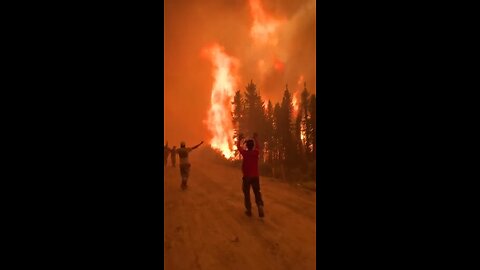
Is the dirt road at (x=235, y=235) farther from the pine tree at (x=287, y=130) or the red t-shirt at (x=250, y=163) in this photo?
the pine tree at (x=287, y=130)

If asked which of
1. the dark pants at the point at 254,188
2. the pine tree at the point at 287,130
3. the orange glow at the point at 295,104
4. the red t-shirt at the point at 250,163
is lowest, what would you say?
the dark pants at the point at 254,188

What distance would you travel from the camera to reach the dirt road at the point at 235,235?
5.88 metres

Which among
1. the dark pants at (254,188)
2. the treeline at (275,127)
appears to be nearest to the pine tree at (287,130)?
the treeline at (275,127)

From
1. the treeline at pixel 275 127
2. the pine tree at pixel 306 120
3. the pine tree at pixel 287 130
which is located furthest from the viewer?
the pine tree at pixel 306 120

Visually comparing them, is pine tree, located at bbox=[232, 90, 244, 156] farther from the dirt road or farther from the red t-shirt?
the red t-shirt

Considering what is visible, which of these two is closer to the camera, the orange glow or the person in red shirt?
the person in red shirt

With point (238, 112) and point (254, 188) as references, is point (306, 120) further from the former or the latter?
point (254, 188)

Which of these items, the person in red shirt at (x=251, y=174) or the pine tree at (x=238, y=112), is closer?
the person in red shirt at (x=251, y=174)

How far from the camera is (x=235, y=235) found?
282 inches

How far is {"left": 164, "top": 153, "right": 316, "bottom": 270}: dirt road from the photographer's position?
5.88m

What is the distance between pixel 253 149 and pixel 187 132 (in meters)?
112

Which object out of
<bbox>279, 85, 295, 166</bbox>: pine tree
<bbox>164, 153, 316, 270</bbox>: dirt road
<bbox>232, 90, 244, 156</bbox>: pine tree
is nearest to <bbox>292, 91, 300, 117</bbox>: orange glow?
<bbox>279, 85, 295, 166</bbox>: pine tree

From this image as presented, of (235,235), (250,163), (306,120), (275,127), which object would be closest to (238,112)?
(275,127)
